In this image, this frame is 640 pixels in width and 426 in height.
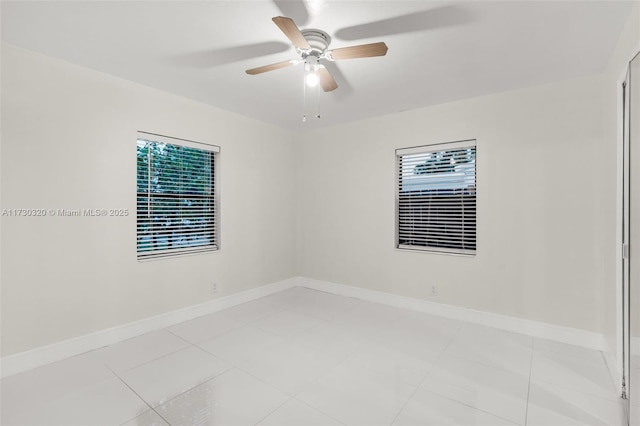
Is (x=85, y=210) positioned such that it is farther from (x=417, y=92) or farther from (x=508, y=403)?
(x=508, y=403)

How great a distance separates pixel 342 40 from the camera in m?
2.37

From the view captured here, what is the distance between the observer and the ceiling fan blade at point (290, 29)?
5.65ft

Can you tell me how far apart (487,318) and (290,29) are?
349cm

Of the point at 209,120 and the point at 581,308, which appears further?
the point at 209,120

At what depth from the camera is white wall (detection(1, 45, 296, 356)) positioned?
2492 mm

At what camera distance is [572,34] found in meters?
2.26

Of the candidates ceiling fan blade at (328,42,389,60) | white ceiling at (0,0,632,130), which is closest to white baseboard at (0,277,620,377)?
white ceiling at (0,0,632,130)

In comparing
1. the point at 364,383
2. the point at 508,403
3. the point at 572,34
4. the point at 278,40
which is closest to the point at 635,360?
the point at 508,403

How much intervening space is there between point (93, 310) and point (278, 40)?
9.70ft

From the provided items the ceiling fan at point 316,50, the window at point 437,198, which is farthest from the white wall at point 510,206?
the ceiling fan at point 316,50

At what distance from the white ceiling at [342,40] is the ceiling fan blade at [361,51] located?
0.20 meters

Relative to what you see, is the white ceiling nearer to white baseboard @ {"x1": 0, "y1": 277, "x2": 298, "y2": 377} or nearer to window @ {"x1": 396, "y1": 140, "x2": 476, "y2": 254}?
window @ {"x1": 396, "y1": 140, "x2": 476, "y2": 254}

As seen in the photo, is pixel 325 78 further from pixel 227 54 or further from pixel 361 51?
pixel 227 54

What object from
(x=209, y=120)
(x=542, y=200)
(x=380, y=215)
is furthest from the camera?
(x=380, y=215)
